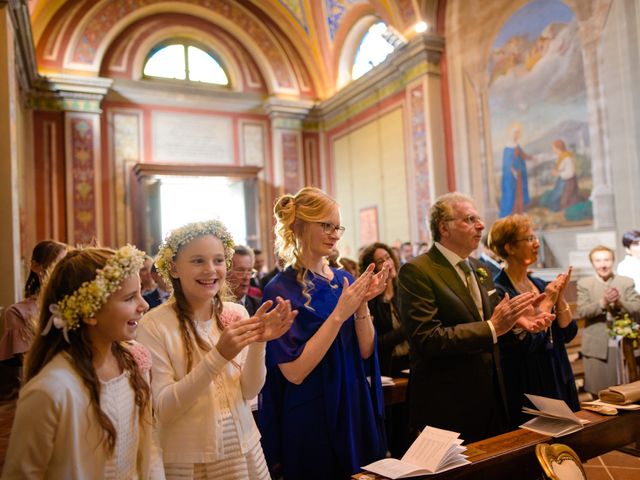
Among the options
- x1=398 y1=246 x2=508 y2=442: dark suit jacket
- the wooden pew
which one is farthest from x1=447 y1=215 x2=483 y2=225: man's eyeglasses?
the wooden pew

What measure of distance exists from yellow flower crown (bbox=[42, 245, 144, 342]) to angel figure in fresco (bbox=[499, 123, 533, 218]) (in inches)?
294

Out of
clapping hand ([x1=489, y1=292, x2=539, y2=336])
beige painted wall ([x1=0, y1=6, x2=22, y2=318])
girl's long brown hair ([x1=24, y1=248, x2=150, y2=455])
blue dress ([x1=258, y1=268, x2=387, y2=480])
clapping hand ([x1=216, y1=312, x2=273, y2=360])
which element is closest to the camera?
girl's long brown hair ([x1=24, y1=248, x2=150, y2=455])

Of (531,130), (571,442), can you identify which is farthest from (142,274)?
(531,130)

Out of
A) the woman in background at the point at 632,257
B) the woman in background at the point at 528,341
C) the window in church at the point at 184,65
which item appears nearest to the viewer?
the woman in background at the point at 528,341

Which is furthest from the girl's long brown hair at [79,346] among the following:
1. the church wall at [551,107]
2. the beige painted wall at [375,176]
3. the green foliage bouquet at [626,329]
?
the beige painted wall at [375,176]

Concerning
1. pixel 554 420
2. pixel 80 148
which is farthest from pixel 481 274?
pixel 80 148

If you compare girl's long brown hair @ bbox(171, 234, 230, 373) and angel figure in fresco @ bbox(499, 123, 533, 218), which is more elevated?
angel figure in fresco @ bbox(499, 123, 533, 218)

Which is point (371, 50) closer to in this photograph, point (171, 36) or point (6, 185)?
point (171, 36)

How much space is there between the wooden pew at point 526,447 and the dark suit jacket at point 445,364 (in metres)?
0.30

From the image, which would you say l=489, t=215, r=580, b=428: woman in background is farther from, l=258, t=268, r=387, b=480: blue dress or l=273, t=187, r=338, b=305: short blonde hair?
l=273, t=187, r=338, b=305: short blonde hair

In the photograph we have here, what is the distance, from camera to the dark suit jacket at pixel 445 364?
2.57m

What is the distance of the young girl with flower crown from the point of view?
1.85 metres

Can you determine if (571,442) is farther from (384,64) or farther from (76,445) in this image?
(384,64)

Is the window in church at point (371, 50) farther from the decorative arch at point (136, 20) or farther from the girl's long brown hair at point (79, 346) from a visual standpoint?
the girl's long brown hair at point (79, 346)
